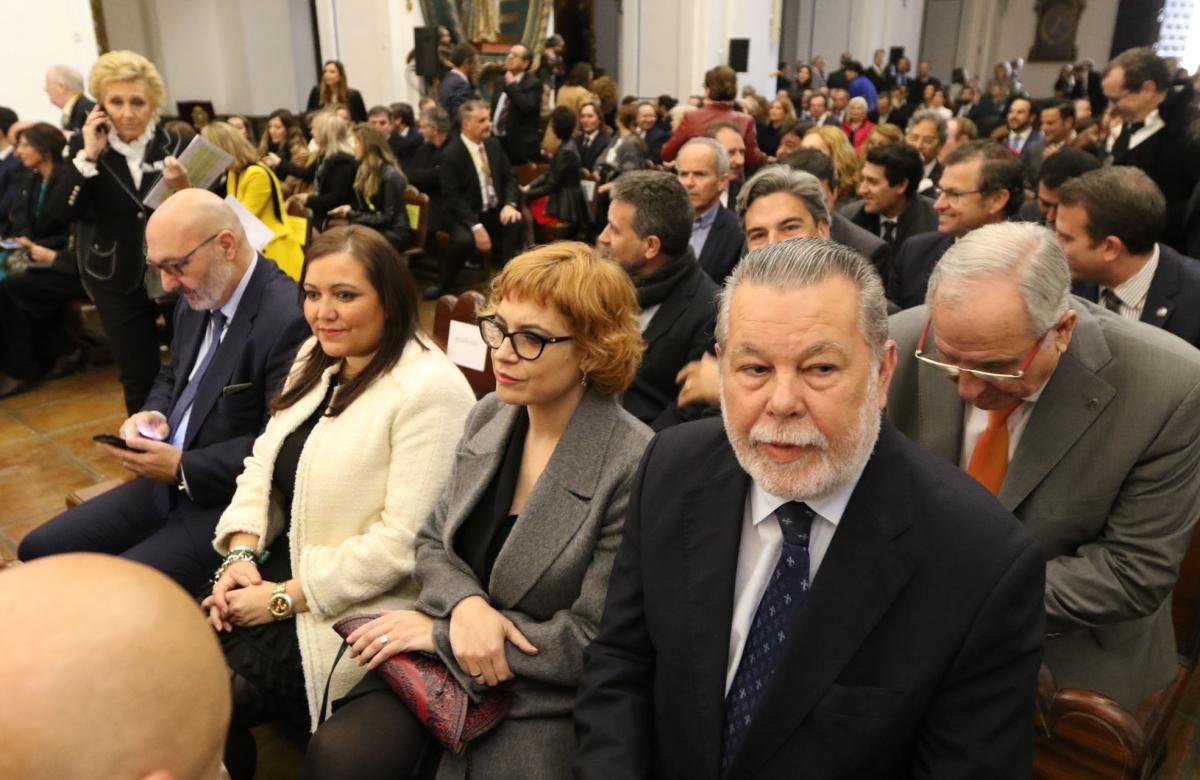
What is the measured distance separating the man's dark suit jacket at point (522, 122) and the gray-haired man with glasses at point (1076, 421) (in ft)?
25.9

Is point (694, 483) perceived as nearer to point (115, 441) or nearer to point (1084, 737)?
point (1084, 737)

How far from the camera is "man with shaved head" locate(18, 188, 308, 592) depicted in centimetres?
260

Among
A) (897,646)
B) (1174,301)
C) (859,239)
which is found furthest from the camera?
(859,239)

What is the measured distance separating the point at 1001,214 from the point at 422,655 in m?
2.98

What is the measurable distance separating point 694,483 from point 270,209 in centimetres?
389

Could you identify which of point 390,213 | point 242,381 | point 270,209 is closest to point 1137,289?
point 242,381

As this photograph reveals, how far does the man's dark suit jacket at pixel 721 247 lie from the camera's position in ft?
13.2

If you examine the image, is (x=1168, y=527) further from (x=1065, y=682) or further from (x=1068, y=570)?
(x=1065, y=682)

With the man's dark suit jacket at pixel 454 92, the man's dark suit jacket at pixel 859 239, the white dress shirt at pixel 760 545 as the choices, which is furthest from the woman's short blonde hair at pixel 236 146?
the man's dark suit jacket at pixel 454 92

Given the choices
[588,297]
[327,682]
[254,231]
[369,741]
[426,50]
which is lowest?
[327,682]

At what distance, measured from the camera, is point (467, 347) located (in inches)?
117

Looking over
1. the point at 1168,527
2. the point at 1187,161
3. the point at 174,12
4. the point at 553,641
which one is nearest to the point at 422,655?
the point at 553,641

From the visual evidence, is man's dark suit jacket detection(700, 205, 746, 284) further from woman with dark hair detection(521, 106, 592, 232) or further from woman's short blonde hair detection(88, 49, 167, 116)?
woman with dark hair detection(521, 106, 592, 232)

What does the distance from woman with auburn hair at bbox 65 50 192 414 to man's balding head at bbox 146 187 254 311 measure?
5.14 ft
